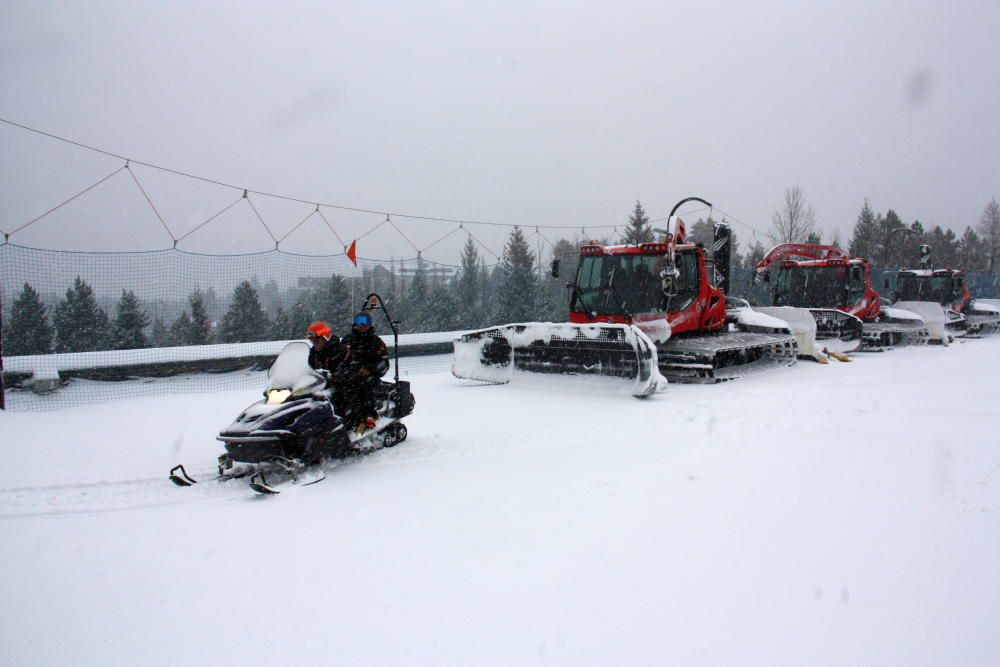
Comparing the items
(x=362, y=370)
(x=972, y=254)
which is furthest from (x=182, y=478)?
(x=972, y=254)

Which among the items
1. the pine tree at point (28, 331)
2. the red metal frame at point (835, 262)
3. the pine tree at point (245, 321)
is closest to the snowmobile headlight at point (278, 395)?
the red metal frame at point (835, 262)

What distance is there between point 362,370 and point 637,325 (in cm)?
527

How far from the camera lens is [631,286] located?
32.6 ft

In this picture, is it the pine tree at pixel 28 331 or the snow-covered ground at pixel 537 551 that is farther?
the pine tree at pixel 28 331

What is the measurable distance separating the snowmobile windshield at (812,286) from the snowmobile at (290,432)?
1292 cm

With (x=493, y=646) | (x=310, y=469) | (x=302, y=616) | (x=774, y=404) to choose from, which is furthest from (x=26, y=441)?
(x=774, y=404)

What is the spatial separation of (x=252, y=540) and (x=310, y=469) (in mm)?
1511

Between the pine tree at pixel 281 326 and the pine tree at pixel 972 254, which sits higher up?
the pine tree at pixel 972 254

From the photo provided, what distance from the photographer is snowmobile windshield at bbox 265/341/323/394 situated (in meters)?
5.00

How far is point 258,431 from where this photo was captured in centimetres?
454

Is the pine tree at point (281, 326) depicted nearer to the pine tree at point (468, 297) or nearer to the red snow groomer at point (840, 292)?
the pine tree at point (468, 297)

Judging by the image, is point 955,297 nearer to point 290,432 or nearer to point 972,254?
point 290,432

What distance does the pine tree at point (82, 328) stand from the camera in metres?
17.8

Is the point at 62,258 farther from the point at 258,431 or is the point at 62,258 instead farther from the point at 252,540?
the point at 252,540
